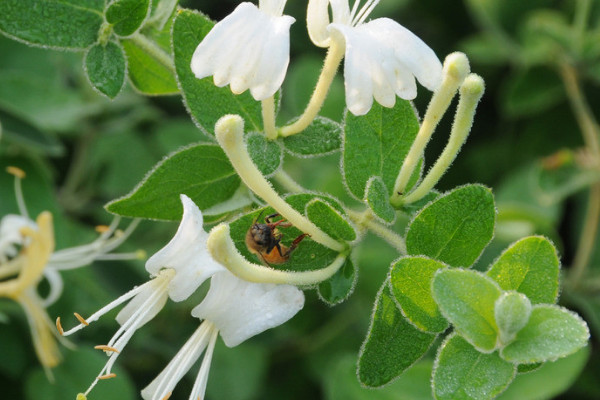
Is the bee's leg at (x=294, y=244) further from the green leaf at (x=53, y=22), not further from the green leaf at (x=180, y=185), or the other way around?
the green leaf at (x=53, y=22)

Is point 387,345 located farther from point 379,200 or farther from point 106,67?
point 106,67

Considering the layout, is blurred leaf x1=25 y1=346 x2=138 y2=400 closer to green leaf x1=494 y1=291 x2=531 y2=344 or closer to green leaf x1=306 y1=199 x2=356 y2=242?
green leaf x1=306 y1=199 x2=356 y2=242

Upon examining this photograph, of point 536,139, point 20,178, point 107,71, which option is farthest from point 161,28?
point 536,139

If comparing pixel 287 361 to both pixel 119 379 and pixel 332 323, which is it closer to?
pixel 332 323

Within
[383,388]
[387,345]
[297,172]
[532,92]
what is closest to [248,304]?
[387,345]

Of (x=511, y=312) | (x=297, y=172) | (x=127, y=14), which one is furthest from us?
(x=297, y=172)

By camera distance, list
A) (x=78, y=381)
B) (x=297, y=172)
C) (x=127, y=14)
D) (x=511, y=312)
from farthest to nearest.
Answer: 1. (x=297, y=172)
2. (x=78, y=381)
3. (x=127, y=14)
4. (x=511, y=312)
